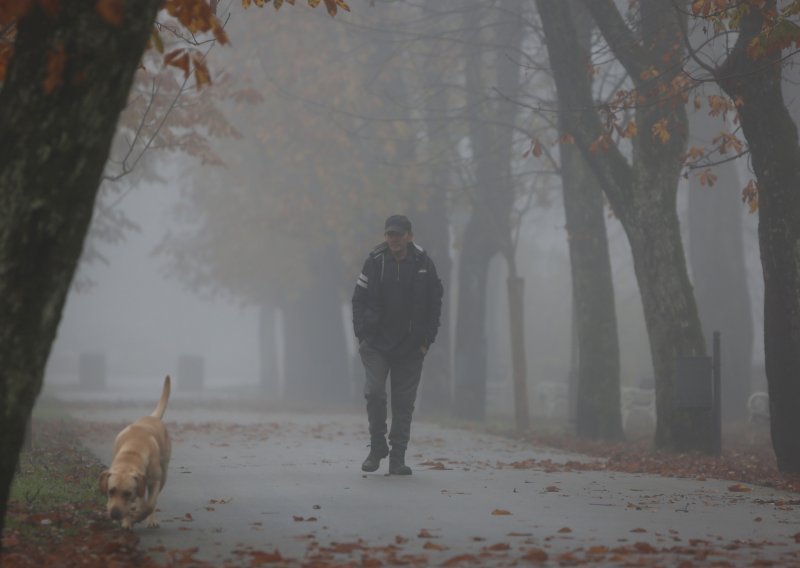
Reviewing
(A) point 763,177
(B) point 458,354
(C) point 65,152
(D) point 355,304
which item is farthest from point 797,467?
(B) point 458,354

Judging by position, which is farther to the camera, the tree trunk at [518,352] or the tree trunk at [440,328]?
the tree trunk at [440,328]

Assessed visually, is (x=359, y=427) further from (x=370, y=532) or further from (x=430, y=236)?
(x=370, y=532)

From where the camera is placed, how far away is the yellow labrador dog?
768cm

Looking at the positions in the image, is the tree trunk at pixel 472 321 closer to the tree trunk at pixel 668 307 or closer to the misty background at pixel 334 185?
the misty background at pixel 334 185

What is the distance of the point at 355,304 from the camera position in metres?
11.8

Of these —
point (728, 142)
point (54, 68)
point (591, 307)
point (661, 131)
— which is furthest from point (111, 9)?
point (591, 307)

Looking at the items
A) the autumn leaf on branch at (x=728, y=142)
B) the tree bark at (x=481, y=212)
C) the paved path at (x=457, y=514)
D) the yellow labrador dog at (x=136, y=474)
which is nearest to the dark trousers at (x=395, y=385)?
the paved path at (x=457, y=514)

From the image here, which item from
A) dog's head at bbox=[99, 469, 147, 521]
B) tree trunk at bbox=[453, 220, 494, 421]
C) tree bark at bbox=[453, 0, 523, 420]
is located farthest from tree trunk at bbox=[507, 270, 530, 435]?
dog's head at bbox=[99, 469, 147, 521]

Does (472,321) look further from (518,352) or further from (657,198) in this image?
(657,198)

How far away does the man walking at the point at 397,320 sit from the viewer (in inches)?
460

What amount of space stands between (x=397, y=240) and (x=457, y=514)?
130 inches

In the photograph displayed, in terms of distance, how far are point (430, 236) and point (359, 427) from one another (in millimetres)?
7535

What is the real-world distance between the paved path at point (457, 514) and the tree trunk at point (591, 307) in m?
4.12

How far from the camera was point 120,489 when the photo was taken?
302 inches
